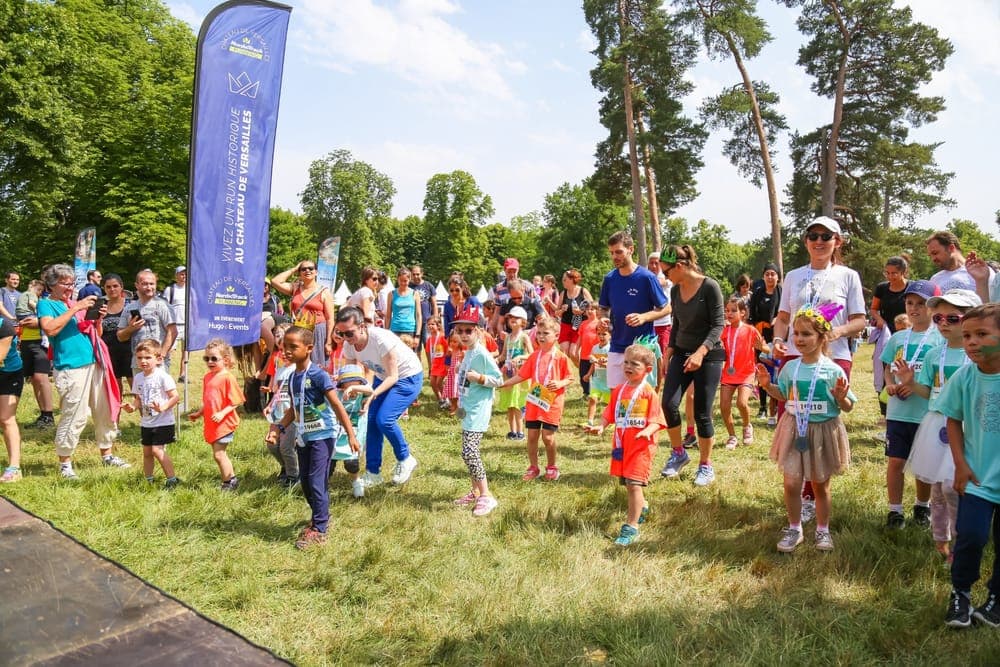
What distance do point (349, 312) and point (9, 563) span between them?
129 inches

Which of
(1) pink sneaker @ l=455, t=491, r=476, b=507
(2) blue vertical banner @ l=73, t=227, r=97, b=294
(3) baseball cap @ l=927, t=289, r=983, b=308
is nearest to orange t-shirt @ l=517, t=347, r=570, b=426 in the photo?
(1) pink sneaker @ l=455, t=491, r=476, b=507

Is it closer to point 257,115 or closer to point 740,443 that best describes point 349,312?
point 257,115

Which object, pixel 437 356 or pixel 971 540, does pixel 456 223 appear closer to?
pixel 437 356

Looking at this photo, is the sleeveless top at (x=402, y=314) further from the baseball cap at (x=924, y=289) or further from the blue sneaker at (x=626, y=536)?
the baseball cap at (x=924, y=289)

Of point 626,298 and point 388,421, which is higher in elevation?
point 626,298

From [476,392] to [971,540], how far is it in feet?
11.5

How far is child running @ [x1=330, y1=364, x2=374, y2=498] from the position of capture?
5586mm

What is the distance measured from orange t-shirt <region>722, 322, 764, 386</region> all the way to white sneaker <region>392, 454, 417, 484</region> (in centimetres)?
405

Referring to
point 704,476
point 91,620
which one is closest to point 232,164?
point 704,476

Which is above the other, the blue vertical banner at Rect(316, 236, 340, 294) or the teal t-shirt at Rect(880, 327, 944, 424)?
the blue vertical banner at Rect(316, 236, 340, 294)

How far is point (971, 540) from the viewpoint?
3320 millimetres

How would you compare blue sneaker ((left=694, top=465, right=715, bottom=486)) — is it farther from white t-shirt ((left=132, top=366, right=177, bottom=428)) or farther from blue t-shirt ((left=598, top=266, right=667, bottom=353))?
white t-shirt ((left=132, top=366, right=177, bottom=428))

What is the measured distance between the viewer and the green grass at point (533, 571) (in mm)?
3275

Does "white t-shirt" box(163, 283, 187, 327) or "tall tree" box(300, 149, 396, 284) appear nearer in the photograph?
"white t-shirt" box(163, 283, 187, 327)
